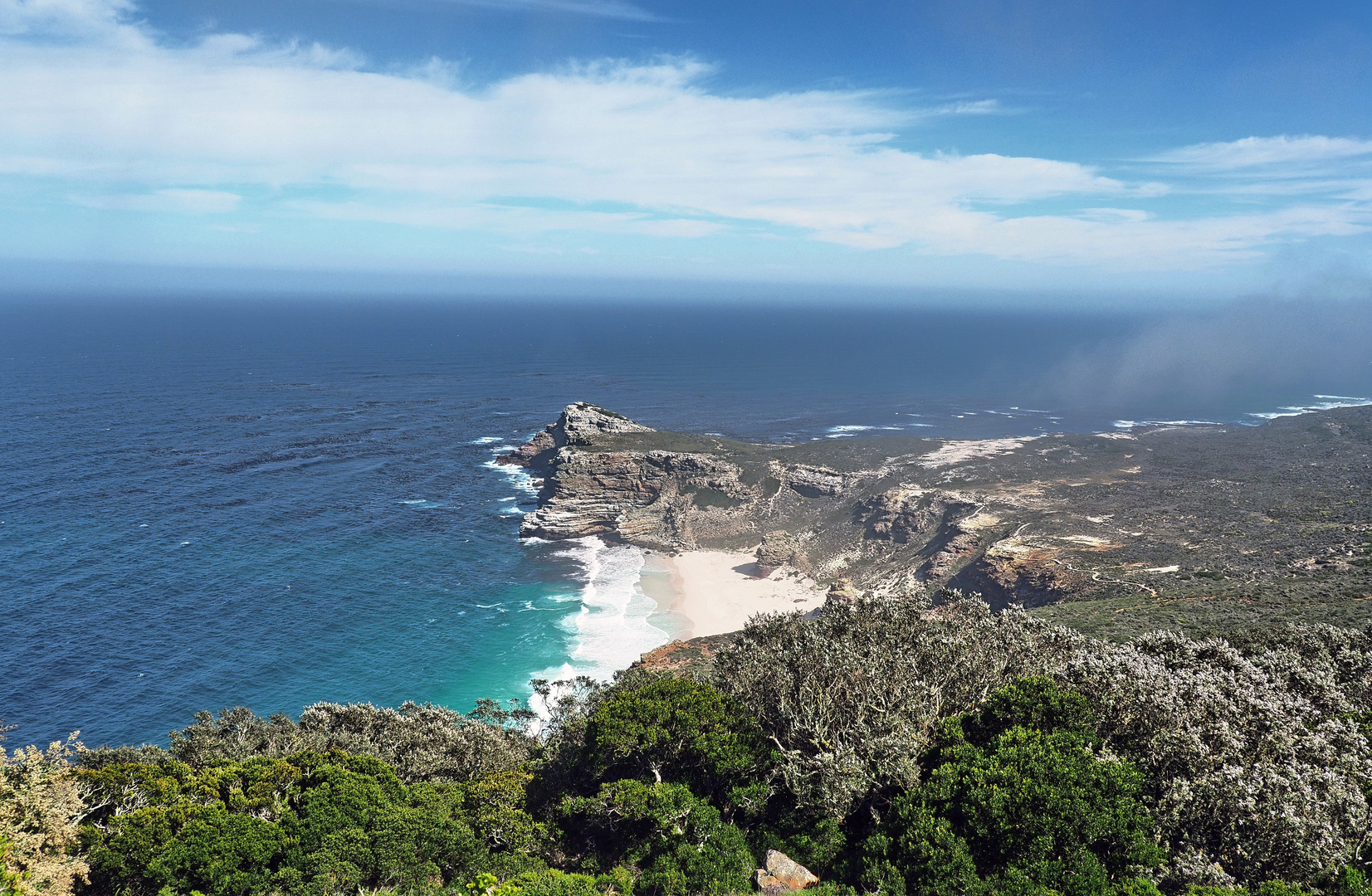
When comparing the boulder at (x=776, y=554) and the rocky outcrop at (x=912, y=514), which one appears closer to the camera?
the rocky outcrop at (x=912, y=514)

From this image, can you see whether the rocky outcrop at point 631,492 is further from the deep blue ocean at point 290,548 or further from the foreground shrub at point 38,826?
the foreground shrub at point 38,826

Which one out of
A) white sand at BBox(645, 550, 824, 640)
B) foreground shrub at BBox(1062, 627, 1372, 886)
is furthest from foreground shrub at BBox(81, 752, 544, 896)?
white sand at BBox(645, 550, 824, 640)

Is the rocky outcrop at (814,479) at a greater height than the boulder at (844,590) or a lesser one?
greater

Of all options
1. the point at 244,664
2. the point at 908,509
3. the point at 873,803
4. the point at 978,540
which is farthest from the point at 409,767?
the point at 908,509

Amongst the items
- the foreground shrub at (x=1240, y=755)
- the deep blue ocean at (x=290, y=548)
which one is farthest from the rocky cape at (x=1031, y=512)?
the foreground shrub at (x=1240, y=755)

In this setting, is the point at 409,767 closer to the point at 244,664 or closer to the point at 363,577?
the point at 244,664

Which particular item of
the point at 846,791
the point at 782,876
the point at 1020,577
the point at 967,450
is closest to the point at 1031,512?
the point at 1020,577

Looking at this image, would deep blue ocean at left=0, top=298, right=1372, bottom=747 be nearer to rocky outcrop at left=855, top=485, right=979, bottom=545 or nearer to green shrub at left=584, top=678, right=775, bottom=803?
rocky outcrop at left=855, top=485, right=979, bottom=545

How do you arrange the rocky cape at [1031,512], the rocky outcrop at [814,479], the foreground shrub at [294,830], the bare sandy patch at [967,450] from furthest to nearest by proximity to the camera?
the bare sandy patch at [967,450] → the rocky outcrop at [814,479] → the rocky cape at [1031,512] → the foreground shrub at [294,830]
